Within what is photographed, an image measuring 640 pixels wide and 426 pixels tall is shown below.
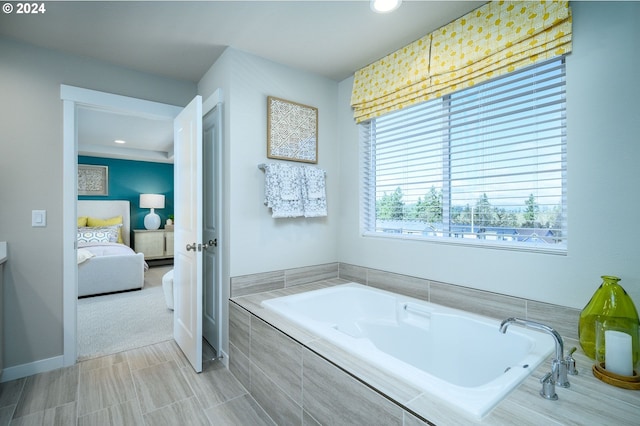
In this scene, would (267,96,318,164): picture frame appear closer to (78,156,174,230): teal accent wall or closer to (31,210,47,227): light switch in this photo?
(31,210,47,227): light switch

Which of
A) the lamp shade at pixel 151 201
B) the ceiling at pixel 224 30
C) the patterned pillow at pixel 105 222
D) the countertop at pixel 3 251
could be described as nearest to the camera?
the ceiling at pixel 224 30

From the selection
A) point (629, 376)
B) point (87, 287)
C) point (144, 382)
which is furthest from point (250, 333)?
point (87, 287)

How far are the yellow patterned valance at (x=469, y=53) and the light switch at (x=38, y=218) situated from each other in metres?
2.53

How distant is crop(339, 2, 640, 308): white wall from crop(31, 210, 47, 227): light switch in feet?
10.1

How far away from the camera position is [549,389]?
3.43 ft

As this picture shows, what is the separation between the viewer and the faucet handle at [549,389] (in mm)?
1040

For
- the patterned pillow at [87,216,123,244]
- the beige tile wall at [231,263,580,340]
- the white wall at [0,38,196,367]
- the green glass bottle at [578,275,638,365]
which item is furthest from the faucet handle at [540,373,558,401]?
the patterned pillow at [87,216,123,244]

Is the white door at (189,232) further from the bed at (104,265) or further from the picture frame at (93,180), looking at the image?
the picture frame at (93,180)

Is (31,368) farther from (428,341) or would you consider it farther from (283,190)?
(428,341)

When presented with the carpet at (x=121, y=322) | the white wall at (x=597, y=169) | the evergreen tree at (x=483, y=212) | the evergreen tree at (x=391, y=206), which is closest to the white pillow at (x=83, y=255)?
the carpet at (x=121, y=322)

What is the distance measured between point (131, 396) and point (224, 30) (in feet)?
7.89

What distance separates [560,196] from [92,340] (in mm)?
3695

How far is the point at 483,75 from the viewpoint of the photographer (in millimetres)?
1827

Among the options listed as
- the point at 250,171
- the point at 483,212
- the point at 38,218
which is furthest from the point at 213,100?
the point at 483,212
